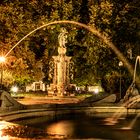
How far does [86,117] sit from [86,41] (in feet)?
58.8

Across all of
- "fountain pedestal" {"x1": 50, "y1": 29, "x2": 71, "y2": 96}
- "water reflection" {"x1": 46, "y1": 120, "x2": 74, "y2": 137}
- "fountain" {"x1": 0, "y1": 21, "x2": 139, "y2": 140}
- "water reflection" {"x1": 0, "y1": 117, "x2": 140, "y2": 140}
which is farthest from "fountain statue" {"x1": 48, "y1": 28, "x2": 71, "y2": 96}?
"water reflection" {"x1": 46, "y1": 120, "x2": 74, "y2": 137}

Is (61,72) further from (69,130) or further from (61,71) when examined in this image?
(69,130)

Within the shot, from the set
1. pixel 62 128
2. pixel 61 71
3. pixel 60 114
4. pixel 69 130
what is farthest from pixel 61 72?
pixel 69 130

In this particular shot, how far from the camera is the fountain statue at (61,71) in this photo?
50131 millimetres

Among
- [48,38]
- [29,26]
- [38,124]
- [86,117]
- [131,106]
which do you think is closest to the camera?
[38,124]

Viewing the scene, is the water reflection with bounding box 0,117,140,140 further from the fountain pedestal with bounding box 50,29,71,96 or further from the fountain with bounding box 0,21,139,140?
the fountain pedestal with bounding box 50,29,71,96

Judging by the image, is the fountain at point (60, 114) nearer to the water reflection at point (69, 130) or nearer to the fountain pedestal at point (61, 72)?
the water reflection at point (69, 130)

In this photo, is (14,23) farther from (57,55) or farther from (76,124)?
(76,124)

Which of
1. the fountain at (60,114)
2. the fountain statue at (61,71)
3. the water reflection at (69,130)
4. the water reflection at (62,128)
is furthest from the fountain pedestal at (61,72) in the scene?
the water reflection at (62,128)

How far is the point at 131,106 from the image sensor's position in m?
35.0

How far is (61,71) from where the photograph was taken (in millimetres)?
51156

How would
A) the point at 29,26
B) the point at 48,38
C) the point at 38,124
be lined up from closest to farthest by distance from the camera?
the point at 38,124, the point at 29,26, the point at 48,38

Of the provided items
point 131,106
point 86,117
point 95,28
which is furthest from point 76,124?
point 95,28

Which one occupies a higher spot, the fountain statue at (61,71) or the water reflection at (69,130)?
the fountain statue at (61,71)
